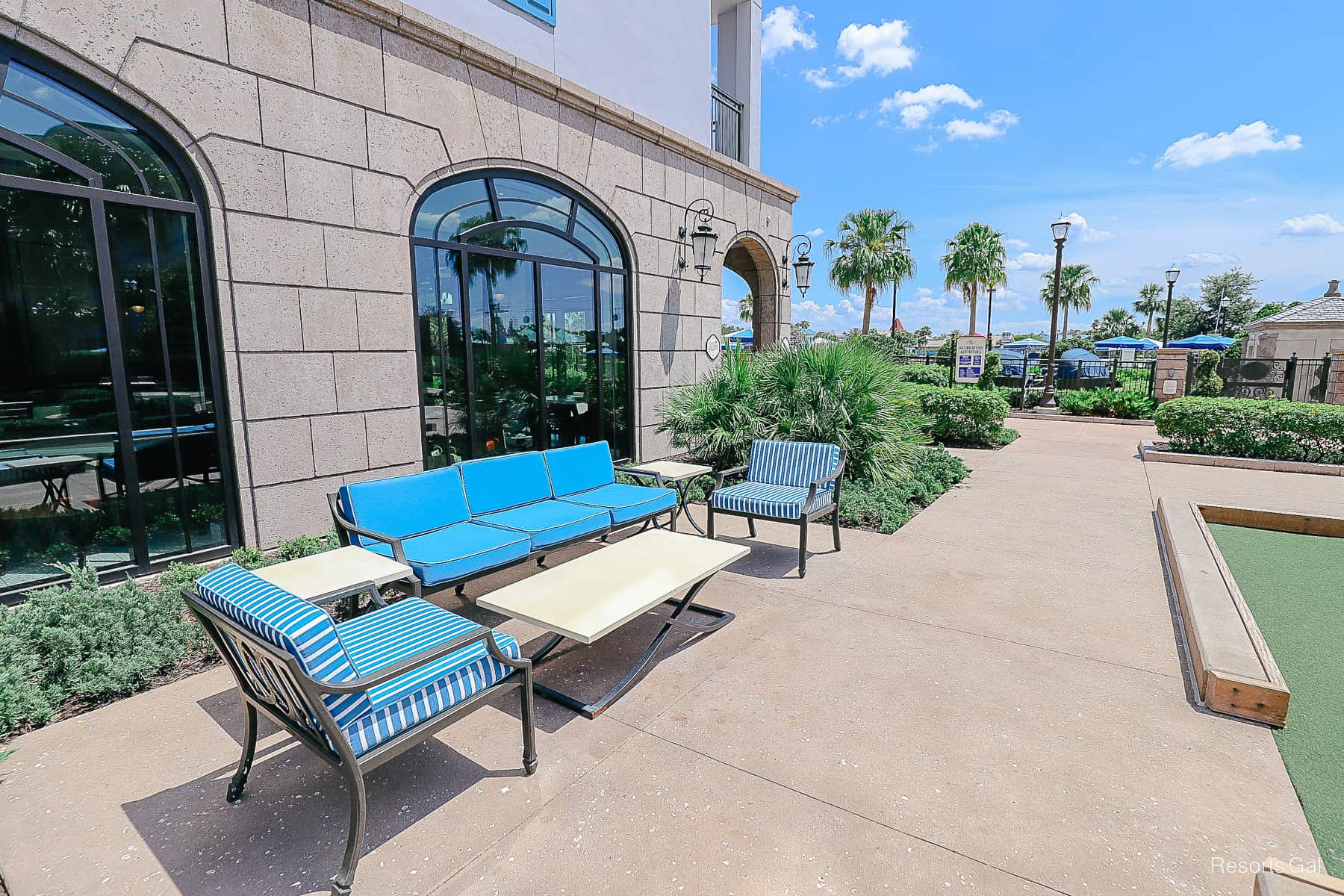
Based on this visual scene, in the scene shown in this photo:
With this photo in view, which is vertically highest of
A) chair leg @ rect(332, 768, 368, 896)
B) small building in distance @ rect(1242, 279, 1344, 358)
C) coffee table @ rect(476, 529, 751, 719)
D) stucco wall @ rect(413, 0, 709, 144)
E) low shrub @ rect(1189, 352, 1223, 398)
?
stucco wall @ rect(413, 0, 709, 144)

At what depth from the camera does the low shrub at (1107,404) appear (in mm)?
15841

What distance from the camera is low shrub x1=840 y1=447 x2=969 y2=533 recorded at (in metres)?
6.71

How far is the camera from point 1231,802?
8.23 ft

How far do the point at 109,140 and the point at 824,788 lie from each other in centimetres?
575

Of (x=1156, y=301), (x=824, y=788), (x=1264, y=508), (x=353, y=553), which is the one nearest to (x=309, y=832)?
(x=353, y=553)

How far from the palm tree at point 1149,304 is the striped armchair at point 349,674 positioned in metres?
72.0

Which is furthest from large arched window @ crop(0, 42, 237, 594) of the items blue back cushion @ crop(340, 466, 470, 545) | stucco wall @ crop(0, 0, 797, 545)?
blue back cushion @ crop(340, 466, 470, 545)

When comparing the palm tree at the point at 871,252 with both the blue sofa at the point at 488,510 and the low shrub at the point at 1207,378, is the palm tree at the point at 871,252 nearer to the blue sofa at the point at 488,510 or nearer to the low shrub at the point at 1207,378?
the low shrub at the point at 1207,378

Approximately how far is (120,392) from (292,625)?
3507 millimetres

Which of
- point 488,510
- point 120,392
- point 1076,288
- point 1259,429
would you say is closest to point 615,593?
point 488,510

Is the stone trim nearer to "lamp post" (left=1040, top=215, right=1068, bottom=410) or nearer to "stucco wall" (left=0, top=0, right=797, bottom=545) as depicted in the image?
"stucco wall" (left=0, top=0, right=797, bottom=545)

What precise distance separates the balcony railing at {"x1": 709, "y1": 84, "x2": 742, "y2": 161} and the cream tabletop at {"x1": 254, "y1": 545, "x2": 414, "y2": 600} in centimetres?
857

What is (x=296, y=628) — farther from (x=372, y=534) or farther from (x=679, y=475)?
(x=679, y=475)

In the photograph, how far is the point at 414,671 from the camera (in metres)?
2.46
